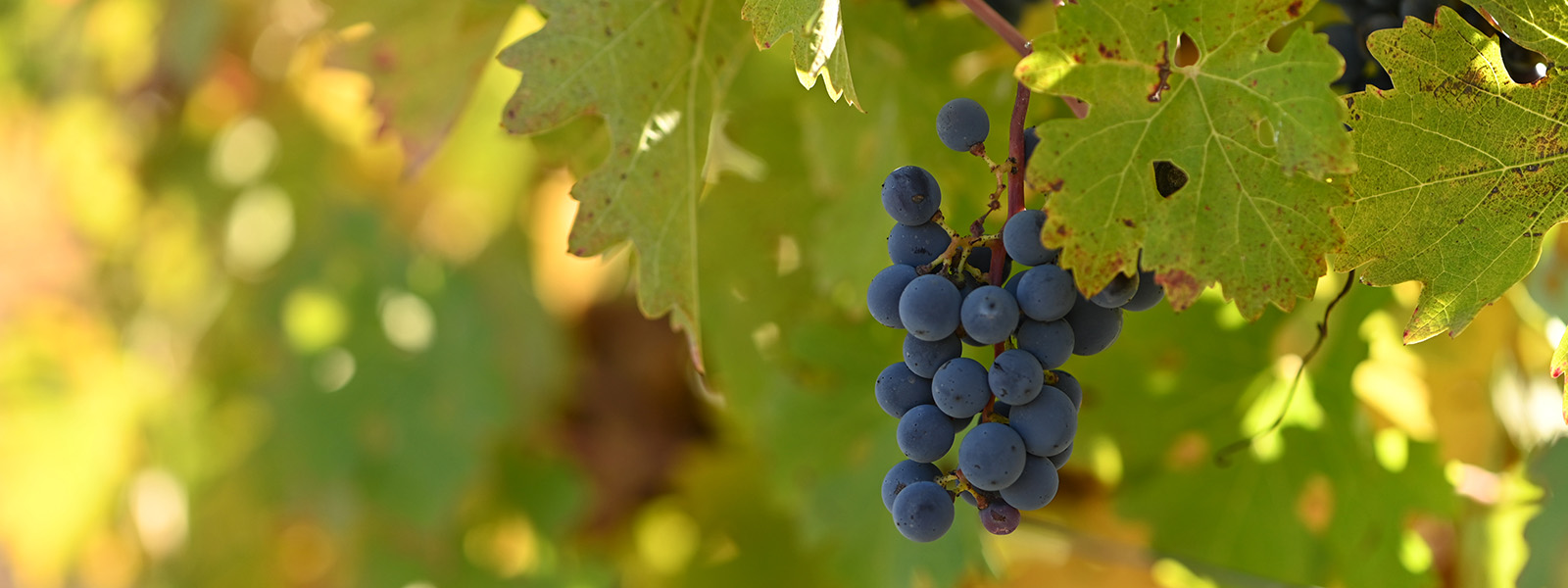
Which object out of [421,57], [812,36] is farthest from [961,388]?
[421,57]

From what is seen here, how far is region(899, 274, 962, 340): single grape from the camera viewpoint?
0.36 metres

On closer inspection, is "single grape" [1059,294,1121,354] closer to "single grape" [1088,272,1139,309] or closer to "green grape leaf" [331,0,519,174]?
"single grape" [1088,272,1139,309]

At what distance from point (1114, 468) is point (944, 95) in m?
0.33

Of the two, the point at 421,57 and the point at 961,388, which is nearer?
the point at 961,388

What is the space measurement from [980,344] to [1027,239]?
4 centimetres

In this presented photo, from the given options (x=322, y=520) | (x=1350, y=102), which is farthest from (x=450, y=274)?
(x=1350, y=102)

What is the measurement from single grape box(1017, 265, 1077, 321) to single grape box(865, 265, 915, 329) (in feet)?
0.16

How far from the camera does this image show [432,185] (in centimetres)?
122

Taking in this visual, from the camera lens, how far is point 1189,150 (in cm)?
36

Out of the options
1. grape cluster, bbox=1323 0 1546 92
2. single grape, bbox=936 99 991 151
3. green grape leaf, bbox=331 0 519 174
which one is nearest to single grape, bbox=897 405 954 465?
single grape, bbox=936 99 991 151

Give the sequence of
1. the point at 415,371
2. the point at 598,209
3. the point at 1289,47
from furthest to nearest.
→ the point at 415,371
the point at 598,209
the point at 1289,47

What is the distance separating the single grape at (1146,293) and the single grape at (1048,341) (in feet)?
0.11

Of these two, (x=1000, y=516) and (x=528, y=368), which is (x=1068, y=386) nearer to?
(x=1000, y=516)

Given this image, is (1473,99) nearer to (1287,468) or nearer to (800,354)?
(1287,468)
